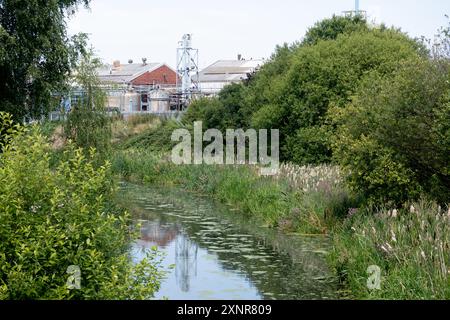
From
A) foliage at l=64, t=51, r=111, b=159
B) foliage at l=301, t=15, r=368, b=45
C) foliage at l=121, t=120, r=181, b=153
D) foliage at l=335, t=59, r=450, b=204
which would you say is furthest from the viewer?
foliage at l=121, t=120, r=181, b=153

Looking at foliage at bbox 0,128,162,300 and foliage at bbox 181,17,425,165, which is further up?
foliage at bbox 181,17,425,165

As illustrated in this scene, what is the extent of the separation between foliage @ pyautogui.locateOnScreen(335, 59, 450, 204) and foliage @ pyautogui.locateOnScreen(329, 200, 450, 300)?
1168 millimetres

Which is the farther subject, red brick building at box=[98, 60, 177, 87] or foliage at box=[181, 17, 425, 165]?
red brick building at box=[98, 60, 177, 87]

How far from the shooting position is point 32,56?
24.8m

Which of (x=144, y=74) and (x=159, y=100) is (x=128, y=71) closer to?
(x=144, y=74)

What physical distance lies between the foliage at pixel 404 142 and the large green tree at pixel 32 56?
12.2m

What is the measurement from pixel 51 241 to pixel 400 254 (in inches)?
216

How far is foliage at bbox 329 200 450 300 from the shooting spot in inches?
390

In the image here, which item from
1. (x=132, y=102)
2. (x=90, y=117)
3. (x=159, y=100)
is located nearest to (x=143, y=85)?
(x=132, y=102)

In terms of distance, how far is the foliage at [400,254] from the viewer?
390 inches

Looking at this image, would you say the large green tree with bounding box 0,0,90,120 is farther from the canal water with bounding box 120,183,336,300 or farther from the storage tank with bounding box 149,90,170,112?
the storage tank with bounding box 149,90,170,112

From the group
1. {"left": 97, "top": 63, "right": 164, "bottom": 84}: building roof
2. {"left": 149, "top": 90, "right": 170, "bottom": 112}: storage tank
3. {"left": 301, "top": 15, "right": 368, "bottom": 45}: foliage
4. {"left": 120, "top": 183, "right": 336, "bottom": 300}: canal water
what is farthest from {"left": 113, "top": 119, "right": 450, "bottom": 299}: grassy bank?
{"left": 97, "top": 63, "right": 164, "bottom": 84}: building roof

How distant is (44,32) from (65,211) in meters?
18.0

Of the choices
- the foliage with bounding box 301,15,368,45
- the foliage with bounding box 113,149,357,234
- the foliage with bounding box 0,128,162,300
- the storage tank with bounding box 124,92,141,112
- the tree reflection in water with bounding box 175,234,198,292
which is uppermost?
the foliage with bounding box 301,15,368,45
